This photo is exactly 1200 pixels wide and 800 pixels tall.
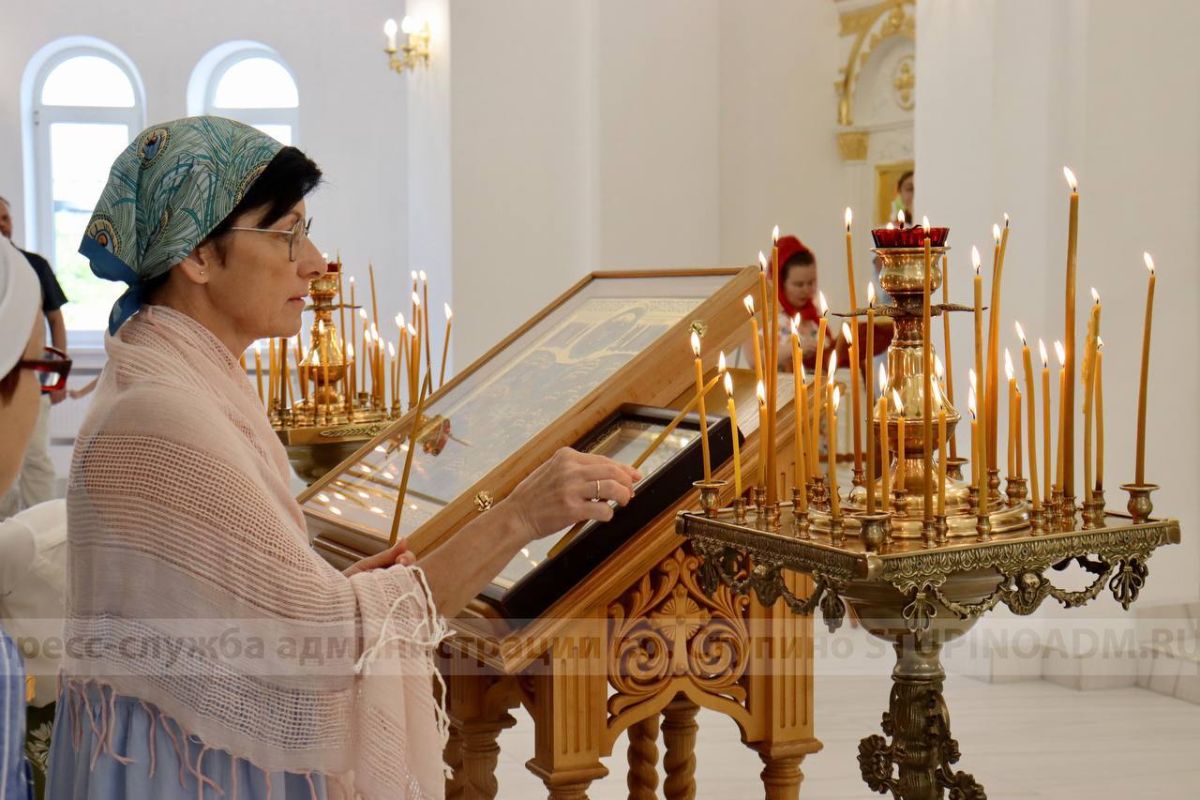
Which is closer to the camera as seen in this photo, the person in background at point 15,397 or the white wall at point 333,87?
the person in background at point 15,397

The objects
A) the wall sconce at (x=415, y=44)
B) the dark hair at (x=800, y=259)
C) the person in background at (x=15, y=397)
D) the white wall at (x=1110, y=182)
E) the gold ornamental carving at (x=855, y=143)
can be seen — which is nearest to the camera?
the person in background at (x=15, y=397)

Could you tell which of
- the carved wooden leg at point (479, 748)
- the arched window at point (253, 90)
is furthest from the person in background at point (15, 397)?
the arched window at point (253, 90)

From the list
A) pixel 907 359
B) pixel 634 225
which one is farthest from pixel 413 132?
pixel 907 359

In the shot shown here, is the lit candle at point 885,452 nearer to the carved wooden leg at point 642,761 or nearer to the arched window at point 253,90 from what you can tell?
the carved wooden leg at point 642,761

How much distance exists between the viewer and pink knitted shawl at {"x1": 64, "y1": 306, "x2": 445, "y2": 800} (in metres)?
1.62

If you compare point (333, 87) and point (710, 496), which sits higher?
point (333, 87)

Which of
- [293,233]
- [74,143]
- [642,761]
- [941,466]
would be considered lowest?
[642,761]

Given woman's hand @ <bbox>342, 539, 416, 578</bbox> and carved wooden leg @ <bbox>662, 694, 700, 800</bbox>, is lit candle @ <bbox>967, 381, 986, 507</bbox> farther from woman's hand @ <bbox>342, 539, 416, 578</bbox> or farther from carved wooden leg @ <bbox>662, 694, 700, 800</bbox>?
carved wooden leg @ <bbox>662, 694, 700, 800</bbox>

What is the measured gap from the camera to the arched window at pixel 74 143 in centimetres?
1196

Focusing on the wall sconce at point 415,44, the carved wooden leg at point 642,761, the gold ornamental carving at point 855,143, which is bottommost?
the carved wooden leg at point 642,761

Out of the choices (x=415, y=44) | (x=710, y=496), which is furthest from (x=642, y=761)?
(x=415, y=44)

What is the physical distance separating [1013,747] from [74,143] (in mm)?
10174

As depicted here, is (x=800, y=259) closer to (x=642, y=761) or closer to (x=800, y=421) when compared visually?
(x=642, y=761)

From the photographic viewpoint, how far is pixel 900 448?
199cm
